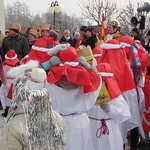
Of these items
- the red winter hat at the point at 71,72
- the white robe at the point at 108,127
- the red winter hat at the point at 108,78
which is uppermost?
the red winter hat at the point at 71,72

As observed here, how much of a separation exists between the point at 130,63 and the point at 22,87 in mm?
2910

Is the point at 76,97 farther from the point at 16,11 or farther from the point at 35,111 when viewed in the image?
the point at 16,11

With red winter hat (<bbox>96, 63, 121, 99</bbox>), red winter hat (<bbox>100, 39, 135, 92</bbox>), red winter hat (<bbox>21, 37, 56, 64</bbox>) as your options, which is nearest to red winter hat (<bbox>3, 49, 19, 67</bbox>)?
red winter hat (<bbox>100, 39, 135, 92</bbox>)

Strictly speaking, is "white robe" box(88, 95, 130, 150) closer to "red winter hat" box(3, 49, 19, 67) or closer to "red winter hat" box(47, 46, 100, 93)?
"red winter hat" box(47, 46, 100, 93)

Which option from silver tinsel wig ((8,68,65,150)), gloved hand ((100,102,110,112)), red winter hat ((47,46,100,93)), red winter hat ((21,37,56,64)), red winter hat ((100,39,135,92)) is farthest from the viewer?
red winter hat ((100,39,135,92))

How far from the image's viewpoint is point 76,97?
314 cm

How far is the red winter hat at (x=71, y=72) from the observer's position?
9.90ft

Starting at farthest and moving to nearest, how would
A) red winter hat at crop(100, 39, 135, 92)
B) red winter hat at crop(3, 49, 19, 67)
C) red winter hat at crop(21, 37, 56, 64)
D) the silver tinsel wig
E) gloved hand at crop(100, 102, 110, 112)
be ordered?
red winter hat at crop(3, 49, 19, 67) < red winter hat at crop(100, 39, 135, 92) < red winter hat at crop(21, 37, 56, 64) < gloved hand at crop(100, 102, 110, 112) < the silver tinsel wig

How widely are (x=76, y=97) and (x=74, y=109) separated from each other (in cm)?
12

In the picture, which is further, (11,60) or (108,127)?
(11,60)

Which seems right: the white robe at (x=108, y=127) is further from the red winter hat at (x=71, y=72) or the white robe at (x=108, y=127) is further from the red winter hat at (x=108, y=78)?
the red winter hat at (x=71, y=72)

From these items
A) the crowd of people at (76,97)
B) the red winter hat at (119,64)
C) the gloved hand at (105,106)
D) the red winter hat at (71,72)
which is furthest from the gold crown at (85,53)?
the red winter hat at (119,64)

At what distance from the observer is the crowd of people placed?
2059mm

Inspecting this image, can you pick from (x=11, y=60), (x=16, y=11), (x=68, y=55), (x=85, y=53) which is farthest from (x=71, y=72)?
(x=16, y=11)
